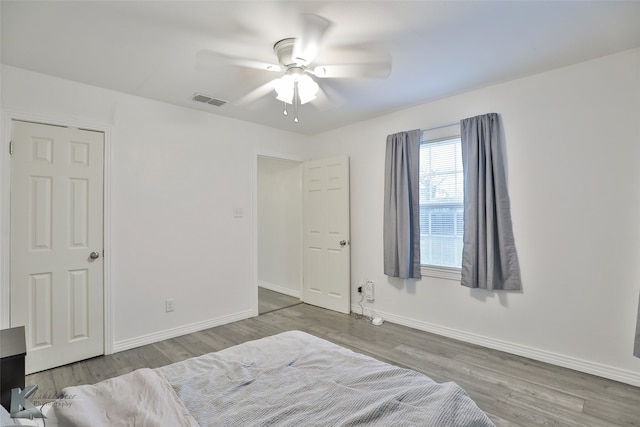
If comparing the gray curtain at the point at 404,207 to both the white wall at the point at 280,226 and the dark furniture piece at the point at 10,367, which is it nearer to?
the white wall at the point at 280,226

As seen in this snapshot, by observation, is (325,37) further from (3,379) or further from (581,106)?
(3,379)

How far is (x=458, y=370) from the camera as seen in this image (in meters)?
2.59

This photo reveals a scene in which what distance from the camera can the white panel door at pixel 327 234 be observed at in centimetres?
414

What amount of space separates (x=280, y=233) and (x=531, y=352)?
3.71 meters

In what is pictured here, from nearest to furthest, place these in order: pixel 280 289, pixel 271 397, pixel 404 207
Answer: pixel 271 397 < pixel 404 207 < pixel 280 289

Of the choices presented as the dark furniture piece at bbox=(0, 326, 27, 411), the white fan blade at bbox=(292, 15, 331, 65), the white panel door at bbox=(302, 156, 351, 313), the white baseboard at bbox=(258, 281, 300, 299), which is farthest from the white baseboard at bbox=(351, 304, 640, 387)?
the dark furniture piece at bbox=(0, 326, 27, 411)

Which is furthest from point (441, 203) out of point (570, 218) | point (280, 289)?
point (280, 289)

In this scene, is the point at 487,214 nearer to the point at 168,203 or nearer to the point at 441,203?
the point at 441,203

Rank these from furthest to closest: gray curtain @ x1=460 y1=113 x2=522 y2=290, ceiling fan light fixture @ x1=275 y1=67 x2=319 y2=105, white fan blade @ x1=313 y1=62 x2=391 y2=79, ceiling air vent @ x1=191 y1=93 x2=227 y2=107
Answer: ceiling air vent @ x1=191 y1=93 x2=227 y2=107 → gray curtain @ x1=460 y1=113 x2=522 y2=290 → ceiling fan light fixture @ x1=275 y1=67 x2=319 y2=105 → white fan blade @ x1=313 y1=62 x2=391 y2=79

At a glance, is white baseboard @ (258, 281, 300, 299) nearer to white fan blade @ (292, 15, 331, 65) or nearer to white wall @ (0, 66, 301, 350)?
white wall @ (0, 66, 301, 350)

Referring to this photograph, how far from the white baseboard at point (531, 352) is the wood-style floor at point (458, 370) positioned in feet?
0.22

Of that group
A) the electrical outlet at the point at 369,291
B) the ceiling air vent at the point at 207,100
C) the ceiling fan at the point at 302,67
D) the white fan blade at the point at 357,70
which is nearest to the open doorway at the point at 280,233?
the electrical outlet at the point at 369,291

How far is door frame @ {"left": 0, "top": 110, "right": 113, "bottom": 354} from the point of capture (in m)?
2.45

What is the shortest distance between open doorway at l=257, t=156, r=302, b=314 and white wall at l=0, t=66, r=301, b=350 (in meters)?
0.92
